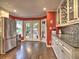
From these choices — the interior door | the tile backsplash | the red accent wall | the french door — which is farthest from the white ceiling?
the interior door

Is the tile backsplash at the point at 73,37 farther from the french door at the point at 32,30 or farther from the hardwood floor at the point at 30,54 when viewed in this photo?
the french door at the point at 32,30

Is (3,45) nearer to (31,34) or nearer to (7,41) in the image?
(7,41)

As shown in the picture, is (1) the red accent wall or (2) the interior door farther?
(2) the interior door

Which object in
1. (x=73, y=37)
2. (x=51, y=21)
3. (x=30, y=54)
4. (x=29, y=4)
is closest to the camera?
(x=73, y=37)

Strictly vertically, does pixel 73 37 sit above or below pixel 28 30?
below

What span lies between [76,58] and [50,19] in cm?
628

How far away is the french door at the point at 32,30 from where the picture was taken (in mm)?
12067

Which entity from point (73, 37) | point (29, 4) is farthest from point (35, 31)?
point (73, 37)

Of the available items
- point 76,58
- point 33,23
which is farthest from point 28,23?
point 76,58

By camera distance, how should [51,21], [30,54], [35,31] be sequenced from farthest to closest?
1. [35,31]
2. [51,21]
3. [30,54]

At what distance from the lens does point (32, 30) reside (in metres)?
12.4

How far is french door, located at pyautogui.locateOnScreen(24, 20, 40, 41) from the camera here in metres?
12.1

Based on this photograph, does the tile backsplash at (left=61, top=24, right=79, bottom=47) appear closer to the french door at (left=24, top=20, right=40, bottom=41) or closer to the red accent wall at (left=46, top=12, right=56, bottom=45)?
the red accent wall at (left=46, top=12, right=56, bottom=45)

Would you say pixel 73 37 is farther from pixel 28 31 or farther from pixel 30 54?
pixel 28 31
